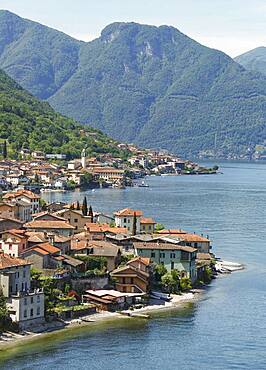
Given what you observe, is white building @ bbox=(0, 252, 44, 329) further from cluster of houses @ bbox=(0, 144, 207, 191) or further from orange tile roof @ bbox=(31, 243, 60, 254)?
cluster of houses @ bbox=(0, 144, 207, 191)

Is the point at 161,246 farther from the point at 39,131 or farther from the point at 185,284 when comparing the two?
the point at 39,131

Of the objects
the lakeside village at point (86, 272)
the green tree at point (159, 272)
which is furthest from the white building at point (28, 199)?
the green tree at point (159, 272)

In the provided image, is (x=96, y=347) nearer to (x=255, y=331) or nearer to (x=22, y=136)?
(x=255, y=331)

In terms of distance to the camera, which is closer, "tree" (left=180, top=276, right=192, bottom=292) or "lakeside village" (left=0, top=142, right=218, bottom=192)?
"tree" (left=180, top=276, right=192, bottom=292)

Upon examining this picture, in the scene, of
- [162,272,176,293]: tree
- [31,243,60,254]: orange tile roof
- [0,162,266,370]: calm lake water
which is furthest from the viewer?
[162,272,176,293]: tree

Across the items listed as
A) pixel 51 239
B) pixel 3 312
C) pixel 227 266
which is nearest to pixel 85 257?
pixel 51 239

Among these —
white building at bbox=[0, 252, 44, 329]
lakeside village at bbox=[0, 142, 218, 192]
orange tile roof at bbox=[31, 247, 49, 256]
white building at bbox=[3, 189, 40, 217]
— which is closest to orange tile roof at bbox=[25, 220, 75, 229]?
orange tile roof at bbox=[31, 247, 49, 256]

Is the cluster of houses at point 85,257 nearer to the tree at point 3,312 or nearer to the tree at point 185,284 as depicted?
the tree at point 3,312
